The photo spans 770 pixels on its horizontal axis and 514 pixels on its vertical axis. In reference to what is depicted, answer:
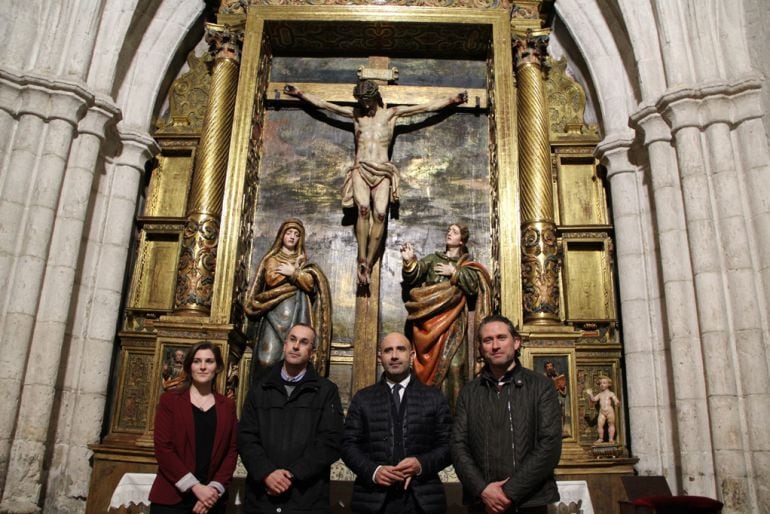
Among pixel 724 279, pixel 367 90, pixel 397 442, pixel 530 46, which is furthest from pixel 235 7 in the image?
pixel 397 442

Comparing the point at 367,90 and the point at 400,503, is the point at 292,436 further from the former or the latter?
the point at 367,90

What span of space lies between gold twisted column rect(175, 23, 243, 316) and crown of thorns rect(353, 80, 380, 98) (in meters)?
1.46

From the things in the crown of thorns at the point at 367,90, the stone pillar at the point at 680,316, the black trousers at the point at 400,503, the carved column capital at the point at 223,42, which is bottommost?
the black trousers at the point at 400,503

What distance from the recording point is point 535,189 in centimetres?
734

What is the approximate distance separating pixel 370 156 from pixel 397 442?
4.52 m

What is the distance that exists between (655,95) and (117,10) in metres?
5.86

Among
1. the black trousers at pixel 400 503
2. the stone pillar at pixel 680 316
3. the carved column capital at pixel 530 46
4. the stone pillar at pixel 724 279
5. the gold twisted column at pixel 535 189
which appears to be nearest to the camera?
the black trousers at pixel 400 503

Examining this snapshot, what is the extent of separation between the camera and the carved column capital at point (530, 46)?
313 inches

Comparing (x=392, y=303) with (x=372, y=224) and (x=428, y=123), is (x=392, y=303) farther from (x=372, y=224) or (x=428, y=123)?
(x=428, y=123)

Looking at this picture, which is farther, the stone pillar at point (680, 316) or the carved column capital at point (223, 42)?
the carved column capital at point (223, 42)

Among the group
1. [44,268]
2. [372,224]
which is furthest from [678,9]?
[44,268]

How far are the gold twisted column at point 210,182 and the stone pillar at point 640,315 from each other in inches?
170

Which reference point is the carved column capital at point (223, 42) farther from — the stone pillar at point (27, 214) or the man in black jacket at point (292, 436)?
the man in black jacket at point (292, 436)

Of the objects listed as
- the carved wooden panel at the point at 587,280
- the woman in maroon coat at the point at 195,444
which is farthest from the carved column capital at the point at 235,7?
the woman in maroon coat at the point at 195,444
